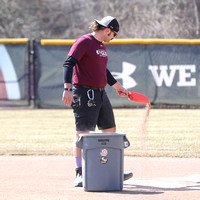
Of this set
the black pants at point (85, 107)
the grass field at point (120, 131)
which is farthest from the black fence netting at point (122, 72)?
the black pants at point (85, 107)

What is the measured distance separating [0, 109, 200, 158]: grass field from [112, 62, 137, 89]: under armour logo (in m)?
0.83

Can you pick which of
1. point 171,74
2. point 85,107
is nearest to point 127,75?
point 171,74

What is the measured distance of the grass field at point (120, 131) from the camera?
9.62 m

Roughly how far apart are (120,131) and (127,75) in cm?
515

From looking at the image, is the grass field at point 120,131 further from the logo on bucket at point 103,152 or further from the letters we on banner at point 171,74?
the logo on bucket at point 103,152

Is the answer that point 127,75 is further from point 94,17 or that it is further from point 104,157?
point 94,17

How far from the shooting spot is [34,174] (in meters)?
7.38

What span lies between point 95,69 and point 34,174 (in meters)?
1.79

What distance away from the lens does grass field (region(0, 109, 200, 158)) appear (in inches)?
379

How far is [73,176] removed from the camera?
7.19 meters

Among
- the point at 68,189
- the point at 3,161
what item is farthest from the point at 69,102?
the point at 3,161

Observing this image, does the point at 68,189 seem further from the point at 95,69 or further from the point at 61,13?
the point at 61,13

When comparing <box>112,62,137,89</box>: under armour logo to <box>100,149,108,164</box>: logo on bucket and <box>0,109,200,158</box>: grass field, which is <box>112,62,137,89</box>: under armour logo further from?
Answer: <box>100,149,108,164</box>: logo on bucket

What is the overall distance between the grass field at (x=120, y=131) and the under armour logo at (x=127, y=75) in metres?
0.83
